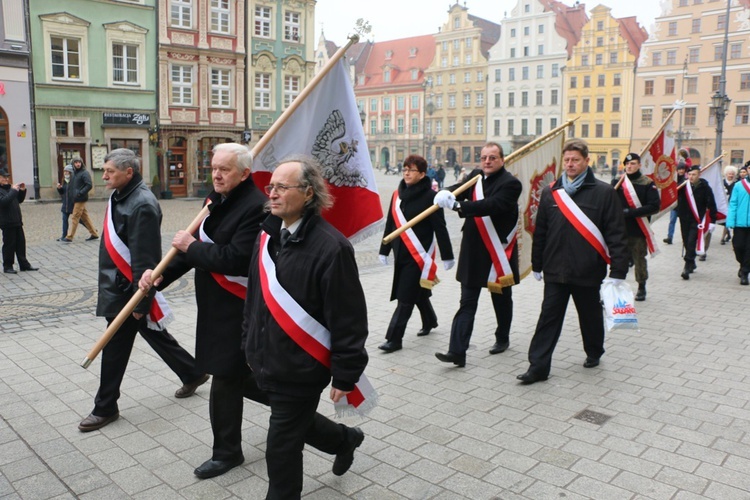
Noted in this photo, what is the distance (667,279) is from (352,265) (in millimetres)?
9643

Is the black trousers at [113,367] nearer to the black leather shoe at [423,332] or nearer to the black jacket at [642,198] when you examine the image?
the black leather shoe at [423,332]

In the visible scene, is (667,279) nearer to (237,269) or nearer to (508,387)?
(508,387)

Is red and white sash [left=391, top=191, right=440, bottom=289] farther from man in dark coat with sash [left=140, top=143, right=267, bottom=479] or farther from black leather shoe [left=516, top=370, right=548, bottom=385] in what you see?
man in dark coat with sash [left=140, top=143, right=267, bottom=479]

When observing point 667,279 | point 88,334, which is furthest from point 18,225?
point 667,279

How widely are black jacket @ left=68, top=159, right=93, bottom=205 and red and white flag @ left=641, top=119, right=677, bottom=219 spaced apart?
11448mm

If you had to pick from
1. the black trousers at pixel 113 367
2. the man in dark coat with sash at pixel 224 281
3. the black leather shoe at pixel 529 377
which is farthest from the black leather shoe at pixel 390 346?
the man in dark coat with sash at pixel 224 281

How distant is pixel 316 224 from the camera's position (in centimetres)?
340

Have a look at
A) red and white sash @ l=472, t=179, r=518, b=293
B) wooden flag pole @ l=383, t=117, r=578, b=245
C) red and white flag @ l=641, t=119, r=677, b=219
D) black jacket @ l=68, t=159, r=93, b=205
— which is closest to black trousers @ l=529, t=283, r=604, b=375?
red and white sash @ l=472, t=179, r=518, b=293

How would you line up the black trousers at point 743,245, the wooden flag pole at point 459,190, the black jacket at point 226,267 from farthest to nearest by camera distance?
the black trousers at point 743,245, the wooden flag pole at point 459,190, the black jacket at point 226,267

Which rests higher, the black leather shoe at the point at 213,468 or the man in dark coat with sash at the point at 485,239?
the man in dark coat with sash at the point at 485,239

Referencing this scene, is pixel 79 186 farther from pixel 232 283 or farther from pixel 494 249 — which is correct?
pixel 232 283

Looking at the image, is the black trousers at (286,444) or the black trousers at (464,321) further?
the black trousers at (464,321)

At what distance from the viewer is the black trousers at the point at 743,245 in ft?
36.4

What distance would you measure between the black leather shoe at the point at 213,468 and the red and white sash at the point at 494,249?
10.5 ft
